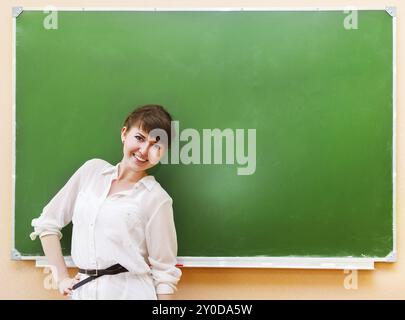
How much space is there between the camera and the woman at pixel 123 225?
1791mm

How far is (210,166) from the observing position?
200 centimetres

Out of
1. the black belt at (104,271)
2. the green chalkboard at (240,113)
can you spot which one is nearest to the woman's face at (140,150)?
the green chalkboard at (240,113)

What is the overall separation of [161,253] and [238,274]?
426 millimetres

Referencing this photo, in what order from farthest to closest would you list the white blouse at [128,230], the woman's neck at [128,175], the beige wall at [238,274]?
the beige wall at [238,274]
the woman's neck at [128,175]
the white blouse at [128,230]

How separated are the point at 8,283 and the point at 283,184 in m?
1.35

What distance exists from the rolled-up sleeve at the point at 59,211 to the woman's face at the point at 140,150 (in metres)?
0.25

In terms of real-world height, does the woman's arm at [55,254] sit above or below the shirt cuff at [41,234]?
below

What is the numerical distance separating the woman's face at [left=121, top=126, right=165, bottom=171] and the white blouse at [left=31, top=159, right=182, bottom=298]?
71mm

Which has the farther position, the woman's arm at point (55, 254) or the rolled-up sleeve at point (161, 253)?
the woman's arm at point (55, 254)

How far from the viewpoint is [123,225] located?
5.88ft

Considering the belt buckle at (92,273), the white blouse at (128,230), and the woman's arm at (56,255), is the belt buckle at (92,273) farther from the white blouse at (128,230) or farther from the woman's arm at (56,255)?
the woman's arm at (56,255)

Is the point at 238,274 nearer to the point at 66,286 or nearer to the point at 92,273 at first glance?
the point at 92,273

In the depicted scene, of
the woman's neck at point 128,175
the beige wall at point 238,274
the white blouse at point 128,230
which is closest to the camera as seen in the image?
the white blouse at point 128,230

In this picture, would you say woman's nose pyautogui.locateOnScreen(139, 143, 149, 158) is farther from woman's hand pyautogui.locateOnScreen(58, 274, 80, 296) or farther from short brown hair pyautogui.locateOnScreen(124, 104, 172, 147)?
woman's hand pyautogui.locateOnScreen(58, 274, 80, 296)
